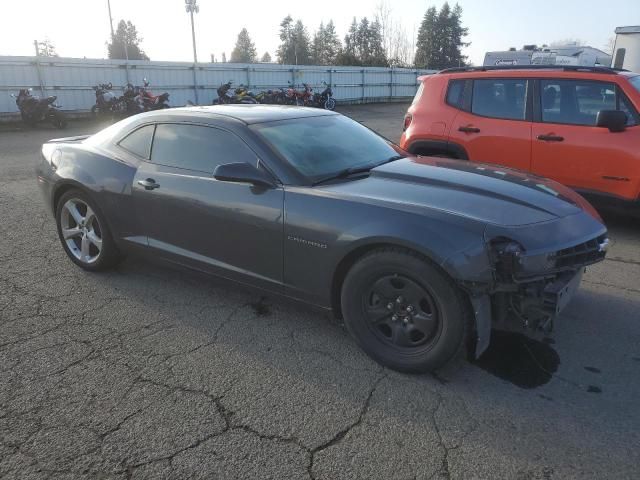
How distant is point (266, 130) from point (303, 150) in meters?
0.30

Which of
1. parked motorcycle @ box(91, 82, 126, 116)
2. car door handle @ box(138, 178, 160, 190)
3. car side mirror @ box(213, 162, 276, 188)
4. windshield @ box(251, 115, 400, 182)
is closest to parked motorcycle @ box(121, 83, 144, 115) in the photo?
parked motorcycle @ box(91, 82, 126, 116)

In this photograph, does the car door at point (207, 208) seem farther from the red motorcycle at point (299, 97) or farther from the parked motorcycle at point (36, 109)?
the red motorcycle at point (299, 97)

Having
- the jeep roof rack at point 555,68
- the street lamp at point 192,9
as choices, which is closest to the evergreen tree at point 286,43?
the street lamp at point 192,9

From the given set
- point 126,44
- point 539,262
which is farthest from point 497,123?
point 126,44

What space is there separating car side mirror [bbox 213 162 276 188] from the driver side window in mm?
197

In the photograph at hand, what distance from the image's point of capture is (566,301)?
293 centimetres

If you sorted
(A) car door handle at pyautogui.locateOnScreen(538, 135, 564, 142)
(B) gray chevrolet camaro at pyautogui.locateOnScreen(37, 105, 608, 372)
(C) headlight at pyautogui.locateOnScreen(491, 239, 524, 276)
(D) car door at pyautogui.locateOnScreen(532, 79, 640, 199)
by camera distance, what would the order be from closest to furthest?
(C) headlight at pyautogui.locateOnScreen(491, 239, 524, 276), (B) gray chevrolet camaro at pyautogui.locateOnScreen(37, 105, 608, 372), (D) car door at pyautogui.locateOnScreen(532, 79, 640, 199), (A) car door handle at pyautogui.locateOnScreen(538, 135, 564, 142)

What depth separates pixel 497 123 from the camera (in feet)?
19.2

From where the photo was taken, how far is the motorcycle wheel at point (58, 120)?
52.1ft

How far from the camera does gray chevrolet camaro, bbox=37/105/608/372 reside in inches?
107

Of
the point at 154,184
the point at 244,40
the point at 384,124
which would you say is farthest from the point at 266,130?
the point at 244,40

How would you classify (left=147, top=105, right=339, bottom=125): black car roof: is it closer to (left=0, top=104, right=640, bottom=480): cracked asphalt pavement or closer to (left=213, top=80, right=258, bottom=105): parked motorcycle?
(left=0, top=104, right=640, bottom=480): cracked asphalt pavement

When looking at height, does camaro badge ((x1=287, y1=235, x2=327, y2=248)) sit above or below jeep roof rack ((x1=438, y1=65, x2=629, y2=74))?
below

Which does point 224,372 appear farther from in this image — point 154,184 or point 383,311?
point 154,184
